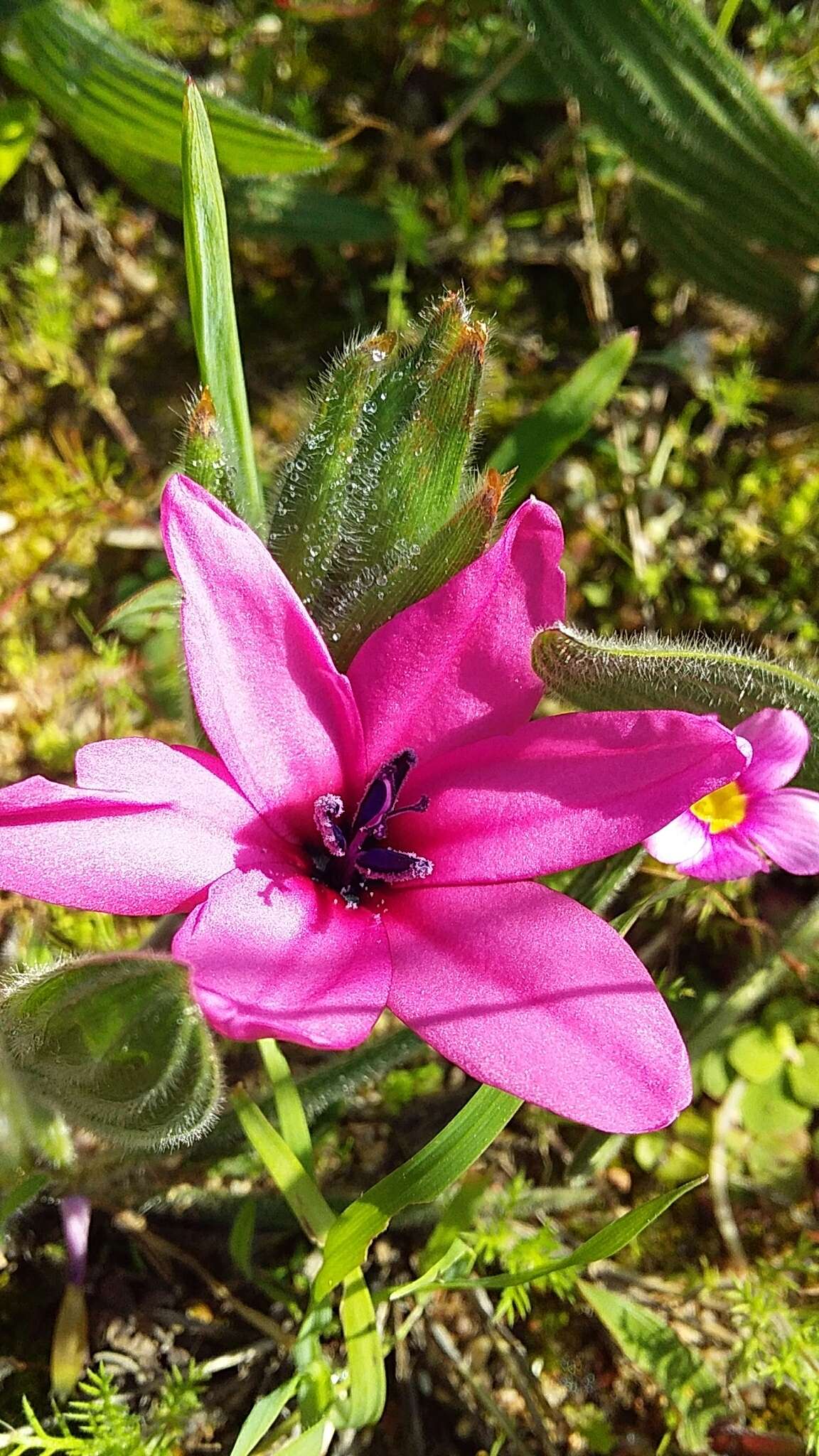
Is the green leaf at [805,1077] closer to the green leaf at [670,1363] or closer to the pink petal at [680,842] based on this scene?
the green leaf at [670,1363]

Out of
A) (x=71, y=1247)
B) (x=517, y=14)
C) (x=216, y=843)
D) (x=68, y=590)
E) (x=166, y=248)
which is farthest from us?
(x=166, y=248)

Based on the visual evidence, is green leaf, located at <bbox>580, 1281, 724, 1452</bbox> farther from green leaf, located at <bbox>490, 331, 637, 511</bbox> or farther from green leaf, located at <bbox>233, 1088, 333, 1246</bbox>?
green leaf, located at <bbox>490, 331, 637, 511</bbox>

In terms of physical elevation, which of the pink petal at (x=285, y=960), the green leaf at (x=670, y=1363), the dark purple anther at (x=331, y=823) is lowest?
the green leaf at (x=670, y=1363)

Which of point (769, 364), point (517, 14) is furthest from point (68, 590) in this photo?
point (769, 364)

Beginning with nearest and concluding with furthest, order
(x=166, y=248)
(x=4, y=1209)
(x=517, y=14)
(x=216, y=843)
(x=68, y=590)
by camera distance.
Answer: (x=216, y=843) < (x=4, y=1209) < (x=517, y=14) < (x=68, y=590) < (x=166, y=248)

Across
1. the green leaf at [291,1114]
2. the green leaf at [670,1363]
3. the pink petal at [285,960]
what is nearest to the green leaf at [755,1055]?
the green leaf at [670,1363]

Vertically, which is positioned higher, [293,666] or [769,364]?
[769,364]

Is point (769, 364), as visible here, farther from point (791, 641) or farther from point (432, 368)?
point (432, 368)
